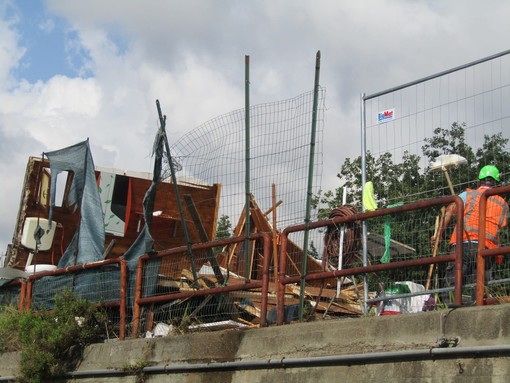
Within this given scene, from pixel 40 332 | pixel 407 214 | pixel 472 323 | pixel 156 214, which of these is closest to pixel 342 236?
pixel 407 214

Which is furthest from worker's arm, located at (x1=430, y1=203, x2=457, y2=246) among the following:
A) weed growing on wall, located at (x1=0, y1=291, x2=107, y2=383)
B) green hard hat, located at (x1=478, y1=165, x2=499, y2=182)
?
weed growing on wall, located at (x1=0, y1=291, x2=107, y2=383)

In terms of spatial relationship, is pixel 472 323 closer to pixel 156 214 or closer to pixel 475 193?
pixel 475 193

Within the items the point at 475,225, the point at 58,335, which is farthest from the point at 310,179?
the point at 58,335

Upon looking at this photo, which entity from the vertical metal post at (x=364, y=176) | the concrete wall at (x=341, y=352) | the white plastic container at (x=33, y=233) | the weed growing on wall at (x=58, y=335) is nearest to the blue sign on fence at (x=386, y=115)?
the vertical metal post at (x=364, y=176)

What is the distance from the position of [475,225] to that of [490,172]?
53cm

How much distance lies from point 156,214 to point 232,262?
411cm

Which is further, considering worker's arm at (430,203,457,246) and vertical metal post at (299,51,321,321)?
vertical metal post at (299,51,321,321)

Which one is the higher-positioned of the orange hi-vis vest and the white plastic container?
the white plastic container

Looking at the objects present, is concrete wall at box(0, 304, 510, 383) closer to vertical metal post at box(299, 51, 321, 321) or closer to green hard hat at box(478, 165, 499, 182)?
vertical metal post at box(299, 51, 321, 321)

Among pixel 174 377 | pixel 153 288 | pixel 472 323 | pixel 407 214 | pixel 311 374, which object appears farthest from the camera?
pixel 153 288

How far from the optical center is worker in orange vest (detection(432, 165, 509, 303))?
784cm

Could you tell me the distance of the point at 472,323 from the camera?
6.83 meters

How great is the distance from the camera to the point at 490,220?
8.01 metres

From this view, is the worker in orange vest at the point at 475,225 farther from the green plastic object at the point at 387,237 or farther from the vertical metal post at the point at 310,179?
the vertical metal post at the point at 310,179
